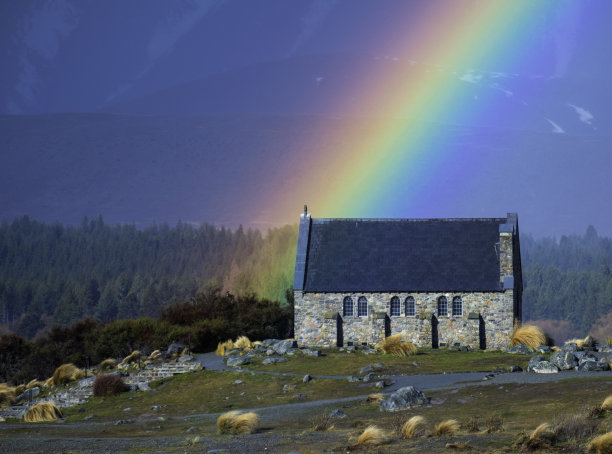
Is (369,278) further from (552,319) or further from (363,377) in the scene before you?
(552,319)

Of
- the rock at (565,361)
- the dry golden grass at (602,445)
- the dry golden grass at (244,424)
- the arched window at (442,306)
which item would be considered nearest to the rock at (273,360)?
the arched window at (442,306)

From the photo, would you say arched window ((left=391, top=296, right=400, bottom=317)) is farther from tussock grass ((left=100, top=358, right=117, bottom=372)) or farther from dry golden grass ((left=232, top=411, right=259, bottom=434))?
dry golden grass ((left=232, top=411, right=259, bottom=434))

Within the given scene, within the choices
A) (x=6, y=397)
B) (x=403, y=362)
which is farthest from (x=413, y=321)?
(x=6, y=397)

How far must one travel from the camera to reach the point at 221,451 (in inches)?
1016

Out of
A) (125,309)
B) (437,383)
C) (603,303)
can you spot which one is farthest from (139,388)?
(603,303)

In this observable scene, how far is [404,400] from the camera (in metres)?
34.0

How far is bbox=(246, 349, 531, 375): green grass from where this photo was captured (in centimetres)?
4622

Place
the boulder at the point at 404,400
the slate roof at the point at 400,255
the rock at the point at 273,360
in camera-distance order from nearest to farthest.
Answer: the boulder at the point at 404,400
the rock at the point at 273,360
the slate roof at the point at 400,255

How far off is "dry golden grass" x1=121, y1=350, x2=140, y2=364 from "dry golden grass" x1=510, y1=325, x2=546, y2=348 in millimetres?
22918

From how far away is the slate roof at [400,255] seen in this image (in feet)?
194

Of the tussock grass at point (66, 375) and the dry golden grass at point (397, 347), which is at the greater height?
the dry golden grass at point (397, 347)

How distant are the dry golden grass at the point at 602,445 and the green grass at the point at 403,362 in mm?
22143

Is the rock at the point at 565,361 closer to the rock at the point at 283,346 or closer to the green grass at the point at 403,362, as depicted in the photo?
the green grass at the point at 403,362

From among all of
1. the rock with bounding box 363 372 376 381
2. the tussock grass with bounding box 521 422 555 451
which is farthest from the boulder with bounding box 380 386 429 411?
the tussock grass with bounding box 521 422 555 451
